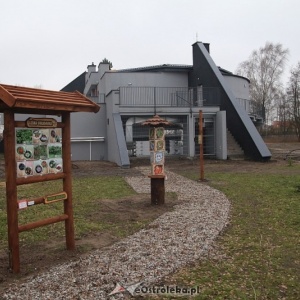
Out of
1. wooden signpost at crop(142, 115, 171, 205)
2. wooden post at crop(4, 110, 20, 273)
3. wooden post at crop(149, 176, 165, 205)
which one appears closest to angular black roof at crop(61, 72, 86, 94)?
wooden signpost at crop(142, 115, 171, 205)

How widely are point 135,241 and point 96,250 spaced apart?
2.21 feet

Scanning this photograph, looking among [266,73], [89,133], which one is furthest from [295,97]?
[89,133]

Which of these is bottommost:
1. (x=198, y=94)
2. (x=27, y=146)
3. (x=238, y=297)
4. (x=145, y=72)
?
(x=238, y=297)

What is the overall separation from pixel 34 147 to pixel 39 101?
72cm

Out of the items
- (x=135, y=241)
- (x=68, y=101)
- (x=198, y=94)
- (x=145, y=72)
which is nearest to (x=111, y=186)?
(x=135, y=241)

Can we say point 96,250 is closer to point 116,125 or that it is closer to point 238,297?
point 238,297

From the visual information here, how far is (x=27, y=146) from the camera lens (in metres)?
4.90

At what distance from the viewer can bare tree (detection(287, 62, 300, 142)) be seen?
48156 mm

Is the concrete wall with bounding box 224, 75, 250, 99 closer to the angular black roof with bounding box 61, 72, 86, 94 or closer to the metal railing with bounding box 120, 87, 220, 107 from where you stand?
the metal railing with bounding box 120, 87, 220, 107

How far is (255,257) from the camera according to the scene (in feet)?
16.5

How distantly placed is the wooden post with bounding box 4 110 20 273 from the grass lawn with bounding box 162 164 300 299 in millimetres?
2003

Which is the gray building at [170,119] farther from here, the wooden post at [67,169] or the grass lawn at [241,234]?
the wooden post at [67,169]

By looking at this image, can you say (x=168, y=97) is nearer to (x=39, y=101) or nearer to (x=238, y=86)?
(x=238, y=86)

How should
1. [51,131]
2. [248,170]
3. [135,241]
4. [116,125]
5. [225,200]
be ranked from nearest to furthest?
[51,131] → [135,241] → [225,200] → [248,170] → [116,125]
